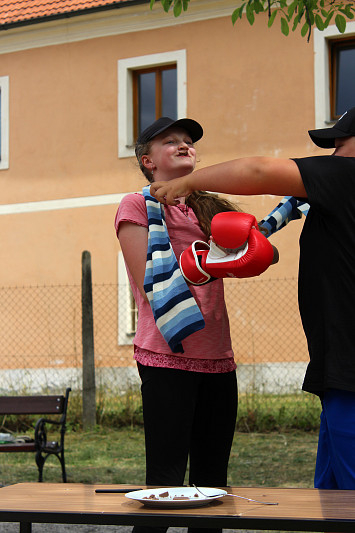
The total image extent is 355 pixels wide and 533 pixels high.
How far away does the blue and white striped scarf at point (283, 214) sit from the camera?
9.93 ft

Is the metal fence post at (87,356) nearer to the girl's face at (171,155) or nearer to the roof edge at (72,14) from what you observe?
the girl's face at (171,155)

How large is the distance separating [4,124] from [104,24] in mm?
2801

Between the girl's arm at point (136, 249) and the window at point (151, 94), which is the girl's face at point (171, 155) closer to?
the girl's arm at point (136, 249)

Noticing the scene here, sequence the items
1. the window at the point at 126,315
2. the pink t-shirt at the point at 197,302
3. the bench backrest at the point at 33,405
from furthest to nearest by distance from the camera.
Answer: the window at the point at 126,315 → the bench backrest at the point at 33,405 → the pink t-shirt at the point at 197,302

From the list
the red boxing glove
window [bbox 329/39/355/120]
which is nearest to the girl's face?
the red boxing glove

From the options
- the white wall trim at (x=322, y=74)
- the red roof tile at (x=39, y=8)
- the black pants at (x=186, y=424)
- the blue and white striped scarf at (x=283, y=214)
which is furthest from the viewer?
the red roof tile at (x=39, y=8)

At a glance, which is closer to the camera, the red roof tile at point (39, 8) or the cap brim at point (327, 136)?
the cap brim at point (327, 136)

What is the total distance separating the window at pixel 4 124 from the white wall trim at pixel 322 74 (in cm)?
623

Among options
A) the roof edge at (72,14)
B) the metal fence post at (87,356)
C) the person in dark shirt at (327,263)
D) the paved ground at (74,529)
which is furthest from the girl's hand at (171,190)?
the roof edge at (72,14)

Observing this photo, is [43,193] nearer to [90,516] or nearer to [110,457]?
[110,457]

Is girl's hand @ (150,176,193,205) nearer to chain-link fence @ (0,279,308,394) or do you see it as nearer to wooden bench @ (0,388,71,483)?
wooden bench @ (0,388,71,483)

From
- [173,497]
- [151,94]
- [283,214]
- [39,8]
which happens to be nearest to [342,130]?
[283,214]

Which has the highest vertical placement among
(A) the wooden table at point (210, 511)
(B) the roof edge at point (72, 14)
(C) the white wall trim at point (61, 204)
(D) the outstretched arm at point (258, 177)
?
(B) the roof edge at point (72, 14)

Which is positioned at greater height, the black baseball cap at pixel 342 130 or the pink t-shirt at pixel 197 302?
the black baseball cap at pixel 342 130
